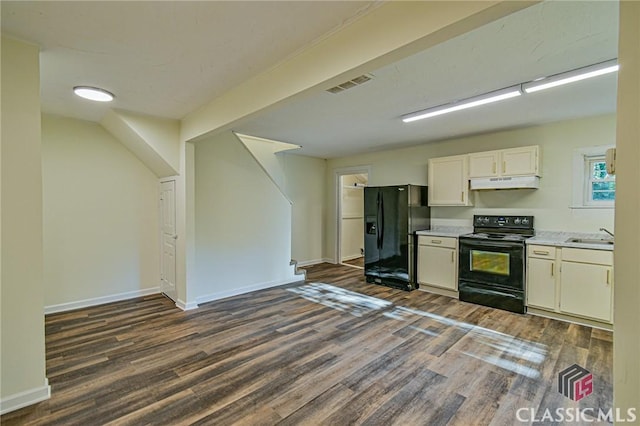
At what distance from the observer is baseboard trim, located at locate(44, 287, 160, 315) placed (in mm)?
3588

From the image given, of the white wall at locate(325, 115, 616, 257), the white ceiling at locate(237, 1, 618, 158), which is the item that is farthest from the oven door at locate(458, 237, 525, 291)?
the white ceiling at locate(237, 1, 618, 158)

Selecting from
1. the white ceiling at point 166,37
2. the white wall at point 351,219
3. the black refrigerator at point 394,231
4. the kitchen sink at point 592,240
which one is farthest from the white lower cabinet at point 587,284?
the white wall at point 351,219

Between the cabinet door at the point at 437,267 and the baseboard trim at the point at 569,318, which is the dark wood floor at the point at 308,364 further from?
the cabinet door at the point at 437,267

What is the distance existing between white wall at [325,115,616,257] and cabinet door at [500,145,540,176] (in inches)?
9.6

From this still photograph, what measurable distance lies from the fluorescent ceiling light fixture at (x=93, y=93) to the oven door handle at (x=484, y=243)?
4.48 meters

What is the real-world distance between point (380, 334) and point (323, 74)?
2.54m

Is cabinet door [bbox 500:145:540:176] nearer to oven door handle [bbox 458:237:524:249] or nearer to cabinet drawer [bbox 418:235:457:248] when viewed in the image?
oven door handle [bbox 458:237:524:249]

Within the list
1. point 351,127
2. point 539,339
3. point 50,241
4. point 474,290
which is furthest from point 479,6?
point 50,241

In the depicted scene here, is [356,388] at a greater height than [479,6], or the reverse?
[479,6]

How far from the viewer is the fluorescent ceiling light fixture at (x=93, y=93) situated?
8.70 feet

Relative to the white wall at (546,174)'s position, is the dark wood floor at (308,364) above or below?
below

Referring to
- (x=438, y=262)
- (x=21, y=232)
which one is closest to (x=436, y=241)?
(x=438, y=262)

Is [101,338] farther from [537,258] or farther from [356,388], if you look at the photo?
[537,258]

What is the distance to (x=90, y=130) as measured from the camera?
149 inches
